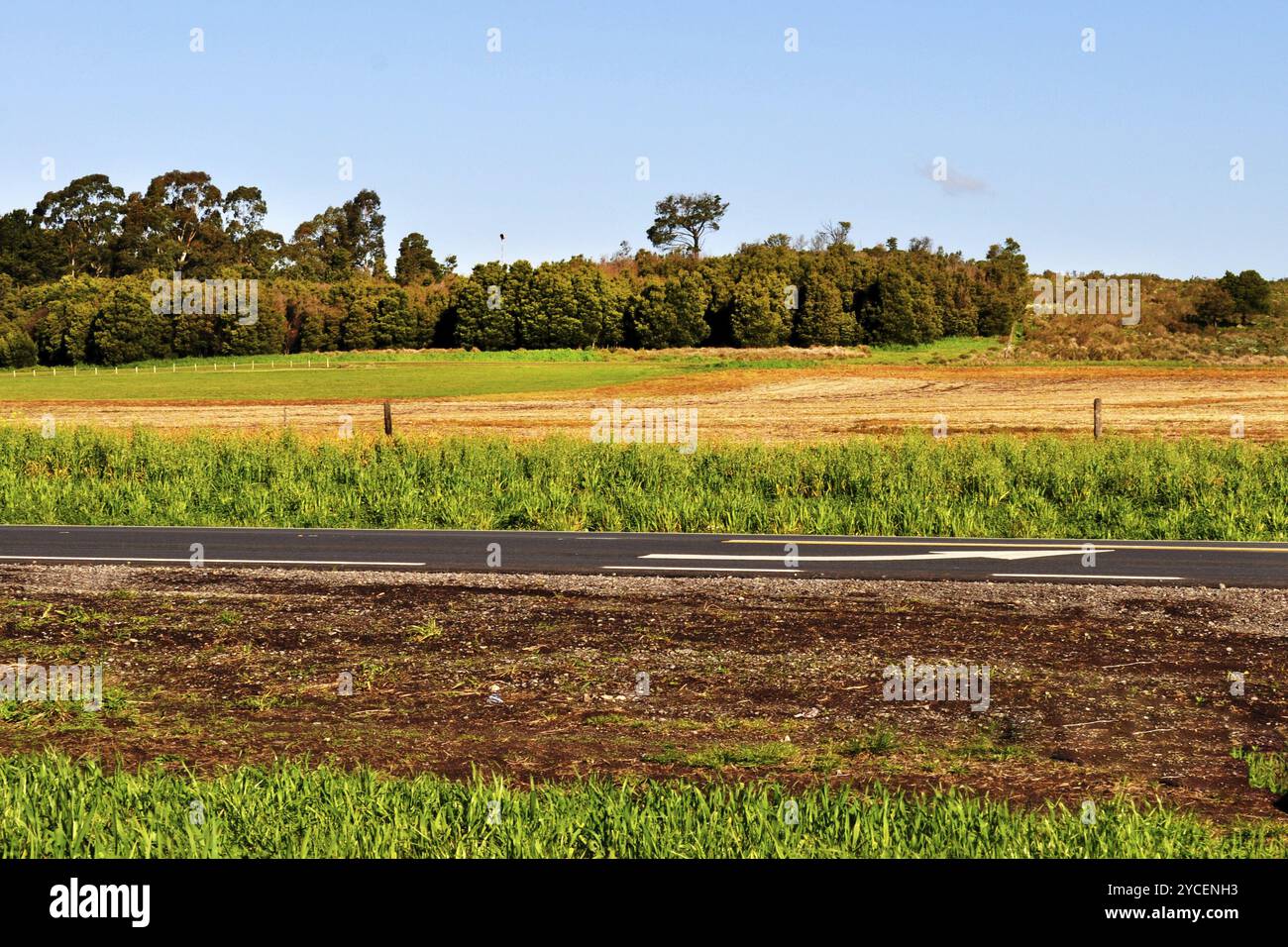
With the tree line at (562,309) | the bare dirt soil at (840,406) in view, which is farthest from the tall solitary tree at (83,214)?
the bare dirt soil at (840,406)

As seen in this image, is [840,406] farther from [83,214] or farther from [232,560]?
[83,214]

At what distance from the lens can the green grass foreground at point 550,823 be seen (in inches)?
248

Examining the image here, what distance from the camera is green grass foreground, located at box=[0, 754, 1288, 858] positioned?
6289 millimetres

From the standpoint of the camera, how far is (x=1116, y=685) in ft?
32.9

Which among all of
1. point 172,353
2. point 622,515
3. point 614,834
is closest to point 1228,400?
point 622,515

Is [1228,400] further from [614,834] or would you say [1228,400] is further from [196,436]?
[614,834]

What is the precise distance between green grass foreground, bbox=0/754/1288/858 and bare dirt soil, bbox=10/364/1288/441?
1412 inches

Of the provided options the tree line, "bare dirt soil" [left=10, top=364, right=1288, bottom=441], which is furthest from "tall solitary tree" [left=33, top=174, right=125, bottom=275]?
"bare dirt soil" [left=10, top=364, right=1288, bottom=441]

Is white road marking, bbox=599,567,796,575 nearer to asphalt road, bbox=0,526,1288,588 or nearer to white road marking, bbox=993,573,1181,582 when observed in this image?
asphalt road, bbox=0,526,1288,588

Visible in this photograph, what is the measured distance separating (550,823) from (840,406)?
2129 inches

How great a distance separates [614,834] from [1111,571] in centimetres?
1074

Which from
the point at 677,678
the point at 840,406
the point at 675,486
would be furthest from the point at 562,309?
the point at 677,678

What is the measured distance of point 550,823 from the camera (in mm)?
6586

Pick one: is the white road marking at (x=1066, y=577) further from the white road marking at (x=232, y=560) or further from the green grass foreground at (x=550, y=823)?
the green grass foreground at (x=550, y=823)
